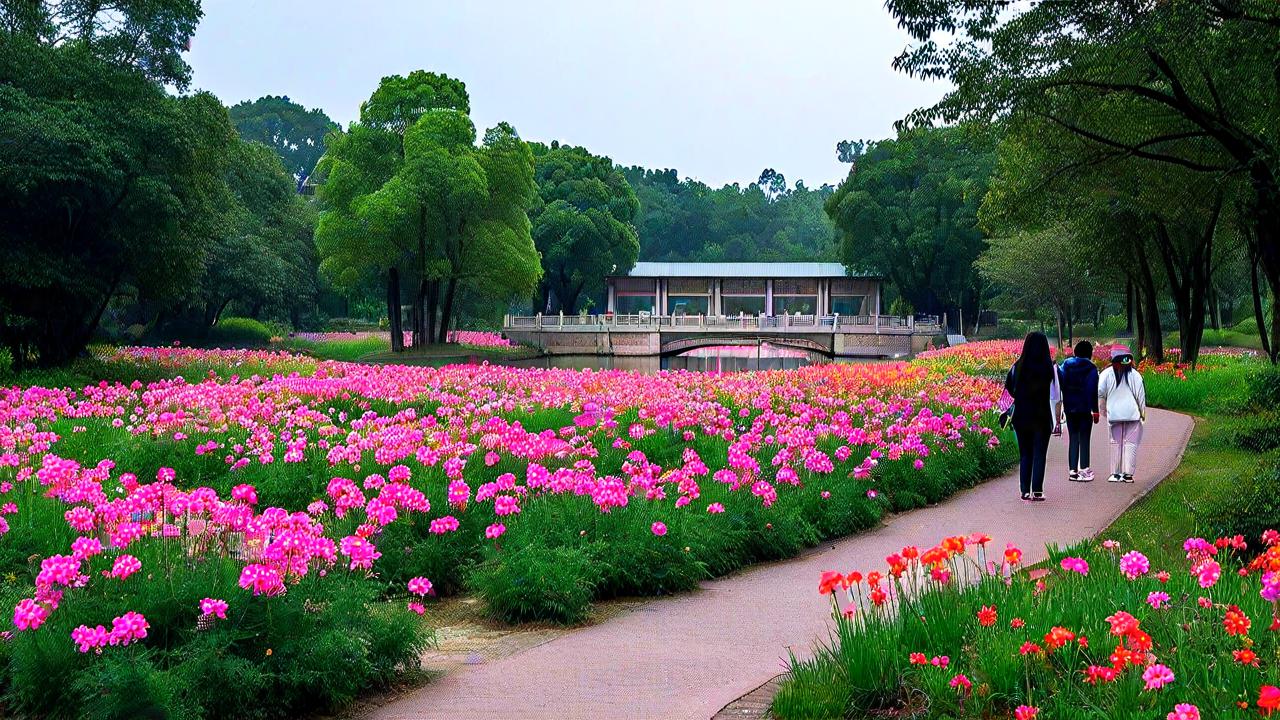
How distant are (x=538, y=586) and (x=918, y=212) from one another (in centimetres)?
5368

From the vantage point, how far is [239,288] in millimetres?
43062

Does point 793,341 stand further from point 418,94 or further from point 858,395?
point 858,395

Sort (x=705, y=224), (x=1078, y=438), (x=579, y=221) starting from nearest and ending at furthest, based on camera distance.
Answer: (x=1078, y=438)
(x=579, y=221)
(x=705, y=224)

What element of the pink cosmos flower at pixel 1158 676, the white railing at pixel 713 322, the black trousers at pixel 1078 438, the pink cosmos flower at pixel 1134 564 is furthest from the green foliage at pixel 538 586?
the white railing at pixel 713 322

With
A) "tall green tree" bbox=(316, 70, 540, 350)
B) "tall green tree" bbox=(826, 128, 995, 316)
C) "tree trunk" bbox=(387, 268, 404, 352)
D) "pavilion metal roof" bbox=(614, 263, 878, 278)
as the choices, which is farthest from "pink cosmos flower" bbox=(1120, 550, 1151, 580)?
"pavilion metal roof" bbox=(614, 263, 878, 278)

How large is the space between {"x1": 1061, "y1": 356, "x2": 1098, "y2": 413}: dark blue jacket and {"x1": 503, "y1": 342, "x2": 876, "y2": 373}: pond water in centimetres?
3228

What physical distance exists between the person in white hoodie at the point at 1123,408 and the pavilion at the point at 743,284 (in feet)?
178

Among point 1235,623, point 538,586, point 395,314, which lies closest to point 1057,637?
point 1235,623

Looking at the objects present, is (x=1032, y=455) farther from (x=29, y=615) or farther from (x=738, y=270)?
(x=738, y=270)

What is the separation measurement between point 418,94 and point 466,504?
124ft

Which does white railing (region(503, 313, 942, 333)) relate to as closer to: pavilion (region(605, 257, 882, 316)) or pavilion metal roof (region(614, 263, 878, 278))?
pavilion (region(605, 257, 882, 316))

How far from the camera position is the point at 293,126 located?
110625 mm

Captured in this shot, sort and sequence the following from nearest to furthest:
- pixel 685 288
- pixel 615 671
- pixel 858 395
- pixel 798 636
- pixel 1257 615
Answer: pixel 1257 615
pixel 615 671
pixel 798 636
pixel 858 395
pixel 685 288

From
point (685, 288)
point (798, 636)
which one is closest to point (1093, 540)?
point (798, 636)
